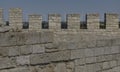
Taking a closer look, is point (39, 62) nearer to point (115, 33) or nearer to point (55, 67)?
point (55, 67)

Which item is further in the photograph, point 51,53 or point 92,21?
point 92,21

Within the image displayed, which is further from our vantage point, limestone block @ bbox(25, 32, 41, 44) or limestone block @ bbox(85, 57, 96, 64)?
limestone block @ bbox(85, 57, 96, 64)

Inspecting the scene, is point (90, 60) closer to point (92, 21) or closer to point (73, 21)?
point (73, 21)

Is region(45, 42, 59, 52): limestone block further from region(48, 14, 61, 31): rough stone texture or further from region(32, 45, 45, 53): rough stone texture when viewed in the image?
region(48, 14, 61, 31): rough stone texture

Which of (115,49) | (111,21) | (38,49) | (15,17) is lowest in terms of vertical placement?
(115,49)

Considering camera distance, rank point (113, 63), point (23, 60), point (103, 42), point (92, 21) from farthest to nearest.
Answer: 1. point (92, 21)
2. point (113, 63)
3. point (103, 42)
4. point (23, 60)

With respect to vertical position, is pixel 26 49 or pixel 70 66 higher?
pixel 26 49

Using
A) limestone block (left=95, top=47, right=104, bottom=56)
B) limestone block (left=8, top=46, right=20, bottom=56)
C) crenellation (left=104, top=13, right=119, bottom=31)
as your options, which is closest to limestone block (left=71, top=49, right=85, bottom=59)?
limestone block (left=95, top=47, right=104, bottom=56)

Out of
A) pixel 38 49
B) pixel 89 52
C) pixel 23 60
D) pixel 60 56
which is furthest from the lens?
pixel 89 52

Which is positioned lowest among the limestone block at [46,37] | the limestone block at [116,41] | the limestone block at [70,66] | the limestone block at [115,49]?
the limestone block at [70,66]

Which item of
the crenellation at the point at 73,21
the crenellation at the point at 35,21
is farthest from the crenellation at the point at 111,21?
the crenellation at the point at 35,21

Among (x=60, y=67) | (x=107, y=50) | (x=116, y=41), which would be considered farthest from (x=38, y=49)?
(x=116, y=41)

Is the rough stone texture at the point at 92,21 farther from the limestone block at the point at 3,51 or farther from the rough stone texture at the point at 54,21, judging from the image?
the limestone block at the point at 3,51

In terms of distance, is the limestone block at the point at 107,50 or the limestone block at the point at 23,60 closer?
the limestone block at the point at 23,60
